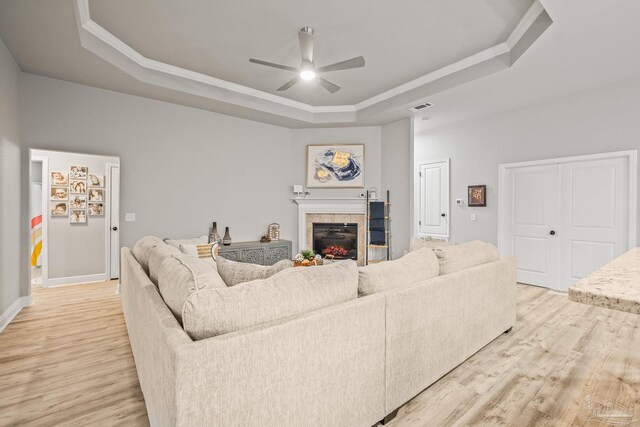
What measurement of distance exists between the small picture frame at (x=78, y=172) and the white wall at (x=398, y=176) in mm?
4806

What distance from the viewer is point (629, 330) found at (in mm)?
2918

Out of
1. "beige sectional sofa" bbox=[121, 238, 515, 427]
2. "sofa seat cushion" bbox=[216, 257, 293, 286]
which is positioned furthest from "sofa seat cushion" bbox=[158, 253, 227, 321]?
"sofa seat cushion" bbox=[216, 257, 293, 286]

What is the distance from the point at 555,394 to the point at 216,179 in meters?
4.81

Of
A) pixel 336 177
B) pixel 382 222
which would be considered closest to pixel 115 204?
pixel 336 177

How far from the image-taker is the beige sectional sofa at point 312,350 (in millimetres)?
1054

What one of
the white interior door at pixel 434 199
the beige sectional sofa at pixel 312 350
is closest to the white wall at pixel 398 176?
the white interior door at pixel 434 199

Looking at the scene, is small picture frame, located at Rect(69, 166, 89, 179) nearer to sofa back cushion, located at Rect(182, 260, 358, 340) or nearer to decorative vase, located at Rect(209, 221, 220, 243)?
decorative vase, located at Rect(209, 221, 220, 243)

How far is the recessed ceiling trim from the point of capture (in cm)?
305

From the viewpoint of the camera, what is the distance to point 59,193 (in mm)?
4574

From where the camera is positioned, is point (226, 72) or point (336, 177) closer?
point (226, 72)

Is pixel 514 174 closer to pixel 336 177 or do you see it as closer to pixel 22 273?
pixel 336 177

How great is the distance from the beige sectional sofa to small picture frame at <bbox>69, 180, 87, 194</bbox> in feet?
11.7

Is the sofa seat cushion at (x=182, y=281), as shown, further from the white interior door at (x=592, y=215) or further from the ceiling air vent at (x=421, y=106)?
the white interior door at (x=592, y=215)

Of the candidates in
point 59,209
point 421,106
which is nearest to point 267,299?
point 421,106
